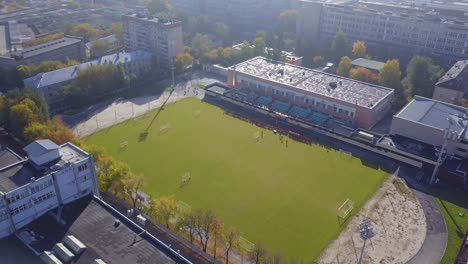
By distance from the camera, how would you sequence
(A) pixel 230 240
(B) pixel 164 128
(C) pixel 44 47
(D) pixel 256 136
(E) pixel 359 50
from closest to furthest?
(A) pixel 230 240 → (D) pixel 256 136 → (B) pixel 164 128 → (C) pixel 44 47 → (E) pixel 359 50

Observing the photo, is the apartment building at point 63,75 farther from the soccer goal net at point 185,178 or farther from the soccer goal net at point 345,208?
the soccer goal net at point 345,208

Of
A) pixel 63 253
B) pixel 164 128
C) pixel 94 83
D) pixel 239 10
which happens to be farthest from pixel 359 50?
pixel 63 253

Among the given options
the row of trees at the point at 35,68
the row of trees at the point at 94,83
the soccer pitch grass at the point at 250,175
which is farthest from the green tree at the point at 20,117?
the row of trees at the point at 35,68

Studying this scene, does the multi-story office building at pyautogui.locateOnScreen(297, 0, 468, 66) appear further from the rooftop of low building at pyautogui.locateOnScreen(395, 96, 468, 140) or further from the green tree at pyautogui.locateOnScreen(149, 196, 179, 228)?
the green tree at pyautogui.locateOnScreen(149, 196, 179, 228)

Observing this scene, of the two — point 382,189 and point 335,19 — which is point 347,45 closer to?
point 335,19

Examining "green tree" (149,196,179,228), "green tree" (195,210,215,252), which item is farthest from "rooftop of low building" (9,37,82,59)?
"green tree" (195,210,215,252)

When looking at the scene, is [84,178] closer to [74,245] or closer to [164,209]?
[74,245]
